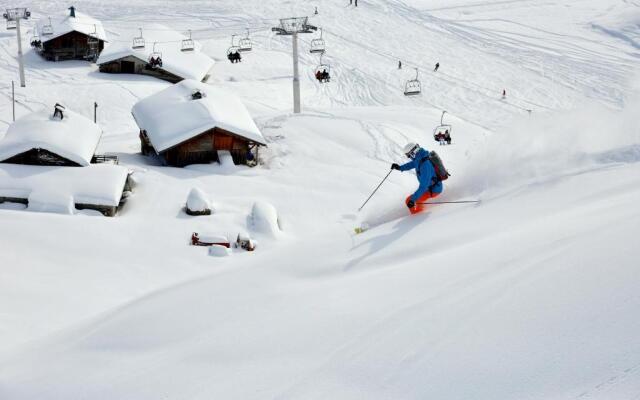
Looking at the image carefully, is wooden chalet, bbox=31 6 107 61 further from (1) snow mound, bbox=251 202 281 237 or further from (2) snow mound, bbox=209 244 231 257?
(2) snow mound, bbox=209 244 231 257

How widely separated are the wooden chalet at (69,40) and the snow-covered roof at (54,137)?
2413cm

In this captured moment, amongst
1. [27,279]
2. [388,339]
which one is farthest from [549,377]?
[27,279]

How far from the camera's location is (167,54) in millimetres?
46344

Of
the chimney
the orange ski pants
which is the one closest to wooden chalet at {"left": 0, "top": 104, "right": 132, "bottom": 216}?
the chimney

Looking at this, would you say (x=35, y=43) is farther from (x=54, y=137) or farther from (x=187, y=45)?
(x=54, y=137)

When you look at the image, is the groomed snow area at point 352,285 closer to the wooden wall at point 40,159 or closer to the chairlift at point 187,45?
the wooden wall at point 40,159

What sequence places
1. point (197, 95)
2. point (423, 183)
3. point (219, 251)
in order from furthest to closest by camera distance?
point (197, 95), point (219, 251), point (423, 183)

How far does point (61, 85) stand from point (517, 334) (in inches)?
1633

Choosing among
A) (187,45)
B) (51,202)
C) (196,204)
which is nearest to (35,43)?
(187,45)

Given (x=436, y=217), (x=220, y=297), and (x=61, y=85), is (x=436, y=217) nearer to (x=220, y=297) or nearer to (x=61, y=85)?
(x=220, y=297)

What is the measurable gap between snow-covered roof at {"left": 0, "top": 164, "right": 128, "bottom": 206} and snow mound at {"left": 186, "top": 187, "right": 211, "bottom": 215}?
6.94 ft

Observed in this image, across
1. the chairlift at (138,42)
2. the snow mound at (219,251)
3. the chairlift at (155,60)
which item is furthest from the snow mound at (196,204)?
the chairlift at (138,42)

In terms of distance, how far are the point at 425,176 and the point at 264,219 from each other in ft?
35.3

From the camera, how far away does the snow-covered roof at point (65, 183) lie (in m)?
21.0
